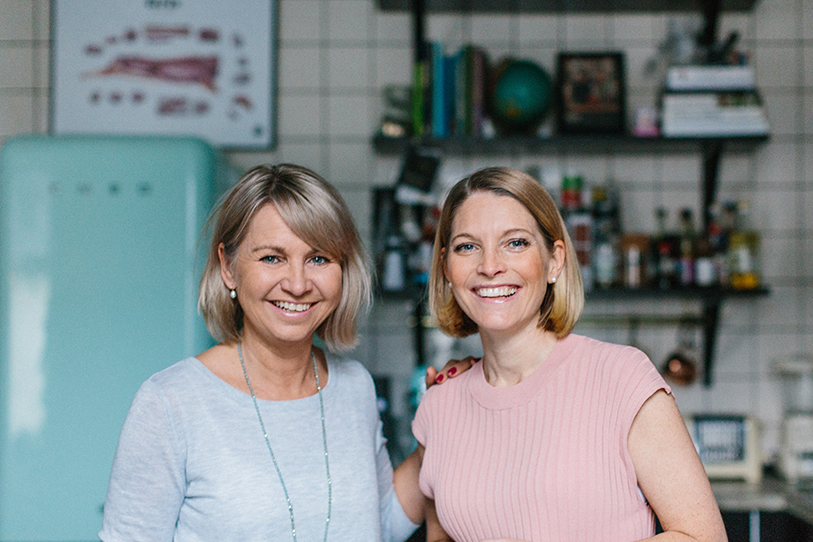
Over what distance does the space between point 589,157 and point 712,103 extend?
0.45 metres

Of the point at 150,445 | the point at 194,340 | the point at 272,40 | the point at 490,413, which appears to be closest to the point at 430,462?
the point at 490,413

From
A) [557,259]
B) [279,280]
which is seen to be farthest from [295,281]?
[557,259]

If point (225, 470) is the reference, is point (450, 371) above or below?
above

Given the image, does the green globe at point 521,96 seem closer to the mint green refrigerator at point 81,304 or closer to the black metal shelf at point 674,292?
the black metal shelf at point 674,292

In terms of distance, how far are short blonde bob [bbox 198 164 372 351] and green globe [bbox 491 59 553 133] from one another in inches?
44.4

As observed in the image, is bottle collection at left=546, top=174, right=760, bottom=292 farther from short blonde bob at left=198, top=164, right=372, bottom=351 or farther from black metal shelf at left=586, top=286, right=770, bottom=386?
short blonde bob at left=198, top=164, right=372, bottom=351

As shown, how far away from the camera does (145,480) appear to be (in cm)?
96

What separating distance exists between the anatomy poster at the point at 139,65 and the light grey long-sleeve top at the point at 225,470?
5.13ft

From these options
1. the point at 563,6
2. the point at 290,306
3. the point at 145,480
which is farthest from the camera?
the point at 563,6

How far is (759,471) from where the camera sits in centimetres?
209

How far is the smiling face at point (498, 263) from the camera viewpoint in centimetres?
101

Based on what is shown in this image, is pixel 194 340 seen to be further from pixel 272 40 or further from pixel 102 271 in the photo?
pixel 272 40

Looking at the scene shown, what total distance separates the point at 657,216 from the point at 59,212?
6.46 ft

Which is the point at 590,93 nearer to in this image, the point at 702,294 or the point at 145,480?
the point at 702,294
